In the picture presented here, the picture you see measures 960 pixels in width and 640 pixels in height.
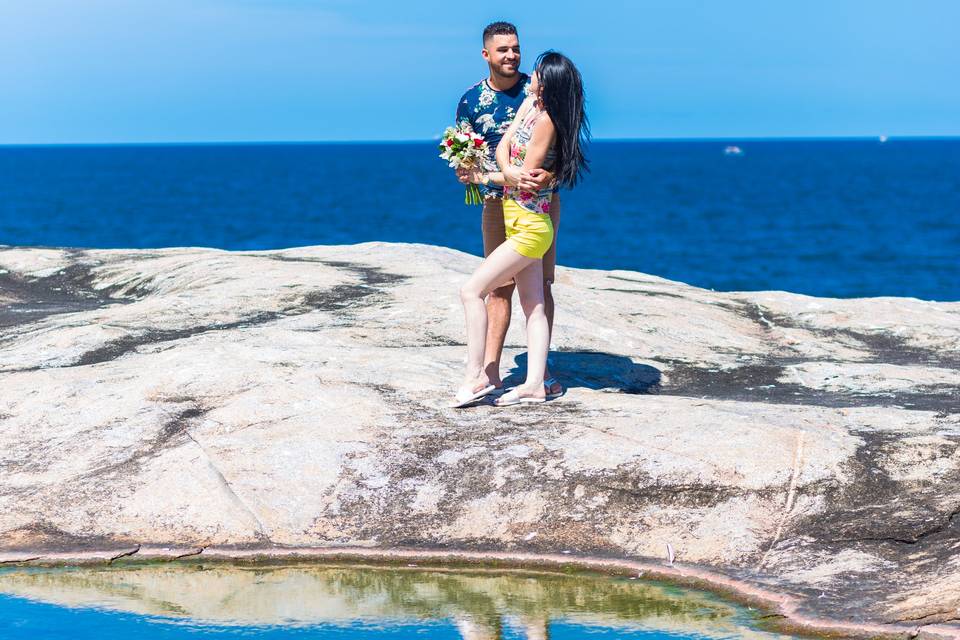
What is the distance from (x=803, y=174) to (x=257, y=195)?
209 feet

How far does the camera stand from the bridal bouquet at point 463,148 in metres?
8.65

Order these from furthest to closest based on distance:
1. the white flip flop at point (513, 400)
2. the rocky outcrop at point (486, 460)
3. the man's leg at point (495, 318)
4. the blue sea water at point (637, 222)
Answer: the blue sea water at point (637, 222)
the man's leg at point (495, 318)
the white flip flop at point (513, 400)
the rocky outcrop at point (486, 460)

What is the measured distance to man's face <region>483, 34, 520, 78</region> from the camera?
8.52m

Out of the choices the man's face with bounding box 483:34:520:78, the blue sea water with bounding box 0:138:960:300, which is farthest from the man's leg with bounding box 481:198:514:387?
the blue sea water with bounding box 0:138:960:300

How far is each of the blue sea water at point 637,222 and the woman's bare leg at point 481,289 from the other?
130ft

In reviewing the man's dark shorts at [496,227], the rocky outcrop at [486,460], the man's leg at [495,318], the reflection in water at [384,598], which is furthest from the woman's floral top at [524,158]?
the reflection in water at [384,598]

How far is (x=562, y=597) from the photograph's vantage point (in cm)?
697

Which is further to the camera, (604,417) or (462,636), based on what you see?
(604,417)

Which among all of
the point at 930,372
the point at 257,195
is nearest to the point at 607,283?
the point at 930,372

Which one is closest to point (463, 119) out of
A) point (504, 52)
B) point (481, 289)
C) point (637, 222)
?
point (504, 52)

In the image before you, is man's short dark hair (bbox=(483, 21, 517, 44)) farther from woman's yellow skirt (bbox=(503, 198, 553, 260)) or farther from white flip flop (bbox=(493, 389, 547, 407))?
white flip flop (bbox=(493, 389, 547, 407))

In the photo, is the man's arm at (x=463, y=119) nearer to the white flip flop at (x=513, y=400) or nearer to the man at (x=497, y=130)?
the man at (x=497, y=130)

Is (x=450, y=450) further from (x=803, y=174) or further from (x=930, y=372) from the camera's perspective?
(x=803, y=174)

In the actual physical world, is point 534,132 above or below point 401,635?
above
